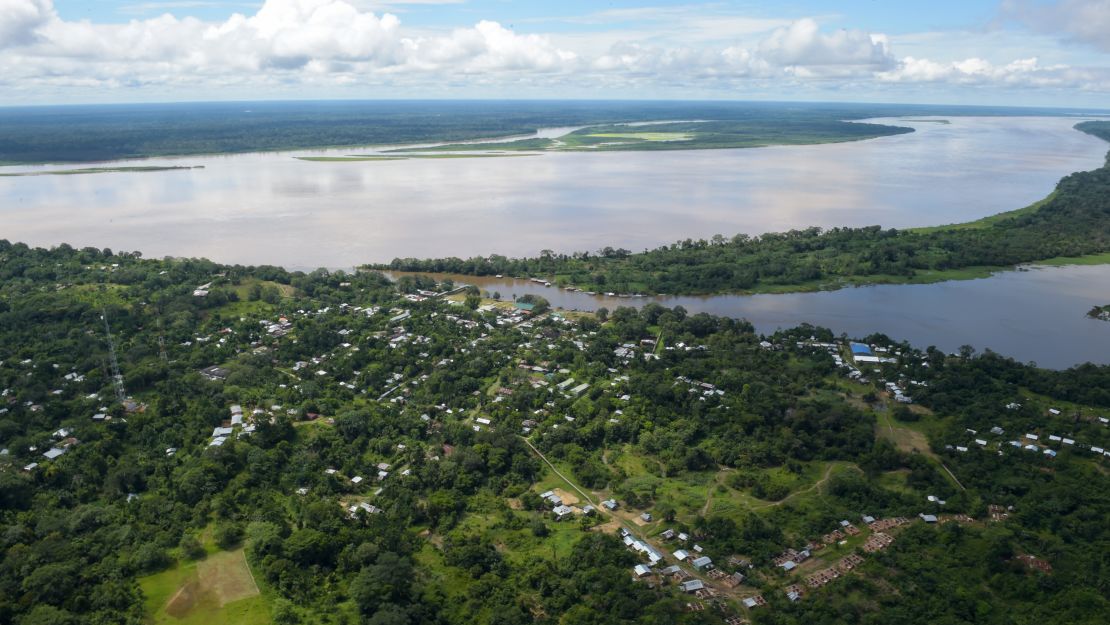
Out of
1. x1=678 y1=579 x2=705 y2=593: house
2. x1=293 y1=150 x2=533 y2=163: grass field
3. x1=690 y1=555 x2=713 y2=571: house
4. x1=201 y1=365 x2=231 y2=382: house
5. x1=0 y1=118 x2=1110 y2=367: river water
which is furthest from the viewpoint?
x1=293 y1=150 x2=533 y2=163: grass field

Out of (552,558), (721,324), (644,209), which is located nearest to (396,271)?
(721,324)

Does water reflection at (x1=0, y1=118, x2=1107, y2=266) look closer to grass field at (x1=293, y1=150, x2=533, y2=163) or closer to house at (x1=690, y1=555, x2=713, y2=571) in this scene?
grass field at (x1=293, y1=150, x2=533, y2=163)

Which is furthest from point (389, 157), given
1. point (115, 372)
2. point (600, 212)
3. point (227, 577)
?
point (227, 577)

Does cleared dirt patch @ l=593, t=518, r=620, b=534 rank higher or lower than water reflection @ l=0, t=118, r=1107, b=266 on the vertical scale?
lower

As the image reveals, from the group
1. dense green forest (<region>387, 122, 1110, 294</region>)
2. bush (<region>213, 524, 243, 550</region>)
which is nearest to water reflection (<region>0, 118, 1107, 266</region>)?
dense green forest (<region>387, 122, 1110, 294</region>)

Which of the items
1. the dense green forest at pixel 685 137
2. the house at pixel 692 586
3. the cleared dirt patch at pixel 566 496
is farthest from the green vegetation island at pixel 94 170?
the house at pixel 692 586

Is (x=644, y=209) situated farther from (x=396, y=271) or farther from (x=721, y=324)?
(x=721, y=324)

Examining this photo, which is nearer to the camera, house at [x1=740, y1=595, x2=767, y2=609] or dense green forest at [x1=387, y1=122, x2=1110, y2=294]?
house at [x1=740, y1=595, x2=767, y2=609]

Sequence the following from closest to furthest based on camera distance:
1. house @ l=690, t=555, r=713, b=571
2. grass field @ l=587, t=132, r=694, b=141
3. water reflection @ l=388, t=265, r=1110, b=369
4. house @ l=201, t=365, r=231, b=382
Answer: house @ l=690, t=555, r=713, b=571 < house @ l=201, t=365, r=231, b=382 < water reflection @ l=388, t=265, r=1110, b=369 < grass field @ l=587, t=132, r=694, b=141
